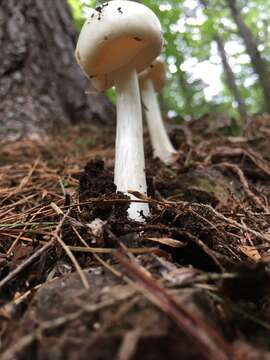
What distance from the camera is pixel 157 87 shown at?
3014 mm

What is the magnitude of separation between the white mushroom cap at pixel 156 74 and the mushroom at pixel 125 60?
883 millimetres

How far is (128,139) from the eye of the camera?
5.45ft

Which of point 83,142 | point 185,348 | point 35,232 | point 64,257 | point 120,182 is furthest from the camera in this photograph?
point 83,142

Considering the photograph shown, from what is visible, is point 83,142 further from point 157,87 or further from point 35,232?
point 35,232

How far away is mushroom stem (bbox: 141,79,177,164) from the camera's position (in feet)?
8.44

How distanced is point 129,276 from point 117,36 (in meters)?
0.98

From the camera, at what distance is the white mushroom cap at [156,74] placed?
8.65ft

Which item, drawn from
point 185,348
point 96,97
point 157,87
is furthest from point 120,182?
point 96,97

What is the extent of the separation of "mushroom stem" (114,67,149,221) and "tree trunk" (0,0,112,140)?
108 cm

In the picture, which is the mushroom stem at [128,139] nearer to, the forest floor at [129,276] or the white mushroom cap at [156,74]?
the forest floor at [129,276]

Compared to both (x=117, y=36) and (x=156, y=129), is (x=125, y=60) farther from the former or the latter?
(x=156, y=129)

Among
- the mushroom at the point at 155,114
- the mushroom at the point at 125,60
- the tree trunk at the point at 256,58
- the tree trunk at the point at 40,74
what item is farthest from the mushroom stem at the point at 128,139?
the tree trunk at the point at 256,58

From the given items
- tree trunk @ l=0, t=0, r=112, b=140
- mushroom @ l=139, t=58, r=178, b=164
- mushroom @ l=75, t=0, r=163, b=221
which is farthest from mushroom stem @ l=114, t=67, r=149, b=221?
tree trunk @ l=0, t=0, r=112, b=140

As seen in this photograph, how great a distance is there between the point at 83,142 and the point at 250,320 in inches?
91.5
